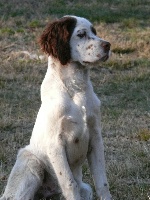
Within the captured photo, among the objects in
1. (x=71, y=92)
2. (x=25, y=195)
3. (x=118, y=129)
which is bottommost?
(x=118, y=129)

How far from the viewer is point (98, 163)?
4.74m

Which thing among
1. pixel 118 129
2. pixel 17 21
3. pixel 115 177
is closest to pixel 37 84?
pixel 118 129

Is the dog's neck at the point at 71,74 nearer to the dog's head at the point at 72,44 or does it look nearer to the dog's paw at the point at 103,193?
the dog's head at the point at 72,44

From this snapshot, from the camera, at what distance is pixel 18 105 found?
9.26m

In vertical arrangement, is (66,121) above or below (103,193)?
above

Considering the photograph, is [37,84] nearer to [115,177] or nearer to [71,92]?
[115,177]

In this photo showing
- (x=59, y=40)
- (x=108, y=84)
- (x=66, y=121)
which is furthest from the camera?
(x=108, y=84)

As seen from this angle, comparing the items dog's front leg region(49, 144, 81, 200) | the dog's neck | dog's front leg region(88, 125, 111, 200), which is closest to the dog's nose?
the dog's neck

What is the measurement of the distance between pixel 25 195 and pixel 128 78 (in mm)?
6827

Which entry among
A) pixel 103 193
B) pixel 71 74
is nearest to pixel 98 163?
pixel 103 193

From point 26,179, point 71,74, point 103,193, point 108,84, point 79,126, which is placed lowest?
point 108,84

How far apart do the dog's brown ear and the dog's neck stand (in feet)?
0.19

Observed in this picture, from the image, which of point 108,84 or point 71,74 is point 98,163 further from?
point 108,84

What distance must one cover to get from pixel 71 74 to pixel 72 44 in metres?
0.24
